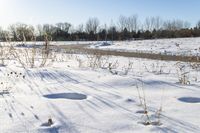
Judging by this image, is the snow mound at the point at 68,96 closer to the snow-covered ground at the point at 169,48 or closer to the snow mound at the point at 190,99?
the snow mound at the point at 190,99

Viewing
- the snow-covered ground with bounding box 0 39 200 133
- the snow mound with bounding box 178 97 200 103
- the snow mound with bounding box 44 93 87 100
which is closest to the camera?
the snow-covered ground with bounding box 0 39 200 133

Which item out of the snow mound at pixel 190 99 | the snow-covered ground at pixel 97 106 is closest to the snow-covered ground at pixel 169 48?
the snow-covered ground at pixel 97 106

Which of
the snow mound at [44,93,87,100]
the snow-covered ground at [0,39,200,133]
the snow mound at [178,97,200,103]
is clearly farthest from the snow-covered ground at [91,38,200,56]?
the snow mound at [44,93,87,100]

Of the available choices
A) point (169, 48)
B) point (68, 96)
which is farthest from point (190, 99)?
point (169, 48)

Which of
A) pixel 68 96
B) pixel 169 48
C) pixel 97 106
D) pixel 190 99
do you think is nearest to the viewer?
pixel 97 106

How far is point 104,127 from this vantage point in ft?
8.11

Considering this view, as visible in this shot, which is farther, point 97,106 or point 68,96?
point 68,96

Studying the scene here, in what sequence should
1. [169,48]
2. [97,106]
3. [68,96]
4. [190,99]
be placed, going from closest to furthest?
[97,106] → [190,99] → [68,96] → [169,48]

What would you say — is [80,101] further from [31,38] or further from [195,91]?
[31,38]

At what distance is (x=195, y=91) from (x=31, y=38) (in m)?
4.48

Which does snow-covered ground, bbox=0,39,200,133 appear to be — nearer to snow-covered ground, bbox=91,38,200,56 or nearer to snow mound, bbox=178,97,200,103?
snow mound, bbox=178,97,200,103

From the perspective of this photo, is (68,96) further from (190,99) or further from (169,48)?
(169,48)

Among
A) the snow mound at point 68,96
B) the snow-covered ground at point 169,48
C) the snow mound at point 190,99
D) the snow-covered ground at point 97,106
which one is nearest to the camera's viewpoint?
the snow-covered ground at point 97,106

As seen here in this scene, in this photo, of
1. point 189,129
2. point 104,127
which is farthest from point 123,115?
point 189,129
